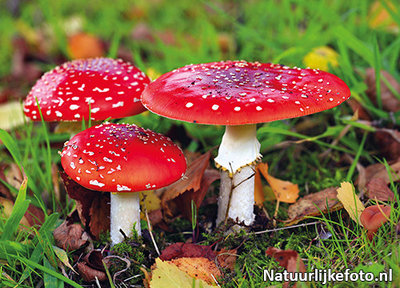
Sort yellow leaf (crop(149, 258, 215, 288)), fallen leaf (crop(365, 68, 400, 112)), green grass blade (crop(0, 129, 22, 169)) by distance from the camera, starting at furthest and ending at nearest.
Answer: fallen leaf (crop(365, 68, 400, 112)) → green grass blade (crop(0, 129, 22, 169)) → yellow leaf (crop(149, 258, 215, 288))

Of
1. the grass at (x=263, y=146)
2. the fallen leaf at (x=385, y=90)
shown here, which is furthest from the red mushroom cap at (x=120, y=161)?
the fallen leaf at (x=385, y=90)

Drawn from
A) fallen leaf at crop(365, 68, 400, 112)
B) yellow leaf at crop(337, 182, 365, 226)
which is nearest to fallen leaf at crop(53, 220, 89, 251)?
yellow leaf at crop(337, 182, 365, 226)

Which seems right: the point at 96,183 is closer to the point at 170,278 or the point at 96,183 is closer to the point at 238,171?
the point at 170,278

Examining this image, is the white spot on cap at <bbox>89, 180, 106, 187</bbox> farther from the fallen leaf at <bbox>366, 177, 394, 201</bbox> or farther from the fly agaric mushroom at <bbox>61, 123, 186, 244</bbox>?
the fallen leaf at <bbox>366, 177, 394, 201</bbox>

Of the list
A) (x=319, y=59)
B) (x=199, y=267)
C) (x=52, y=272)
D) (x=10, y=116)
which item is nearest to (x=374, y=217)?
(x=199, y=267)

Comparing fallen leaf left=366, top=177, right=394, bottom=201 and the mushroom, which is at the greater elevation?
the mushroom

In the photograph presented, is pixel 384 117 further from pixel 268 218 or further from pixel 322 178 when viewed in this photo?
pixel 268 218

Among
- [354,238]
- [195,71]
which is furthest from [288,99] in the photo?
[354,238]
